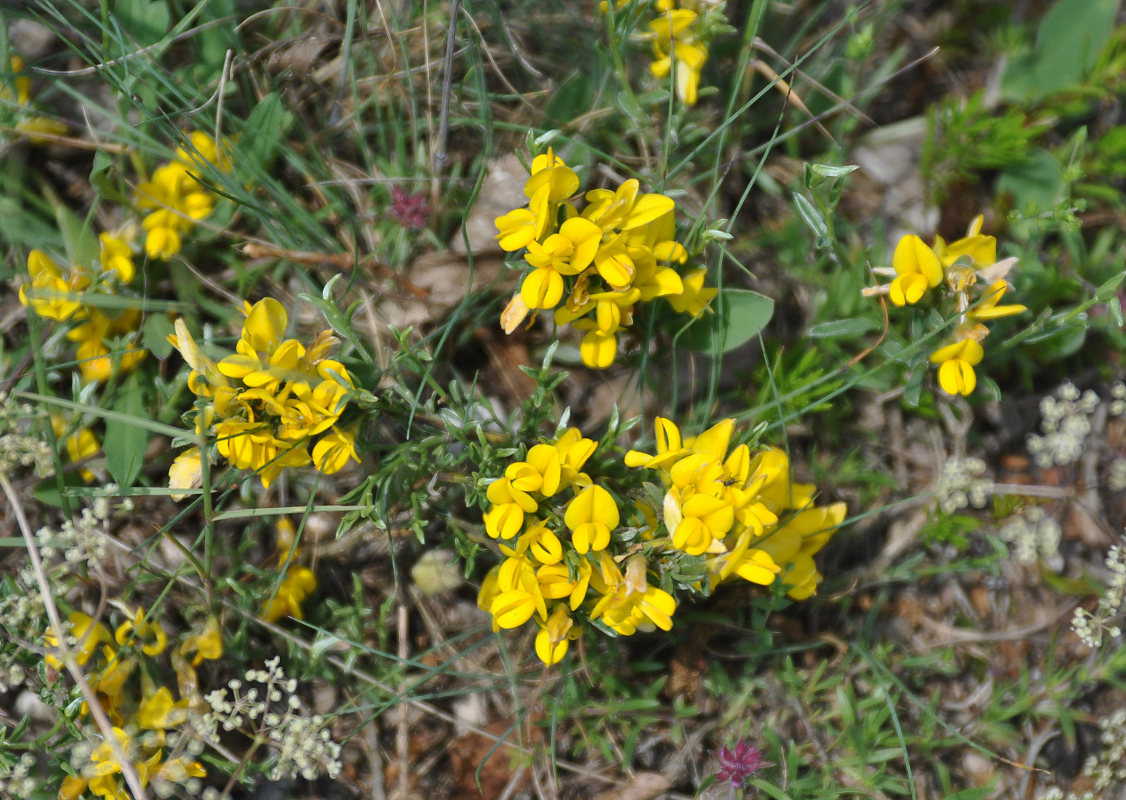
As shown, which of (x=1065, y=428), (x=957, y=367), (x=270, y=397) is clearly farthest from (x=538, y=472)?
(x=1065, y=428)

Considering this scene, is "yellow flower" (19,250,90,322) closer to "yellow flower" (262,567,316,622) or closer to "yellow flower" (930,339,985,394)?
"yellow flower" (262,567,316,622)

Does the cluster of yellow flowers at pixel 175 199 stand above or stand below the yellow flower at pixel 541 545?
above

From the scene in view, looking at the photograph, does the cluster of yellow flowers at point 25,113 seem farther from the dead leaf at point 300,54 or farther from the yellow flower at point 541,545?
the yellow flower at point 541,545

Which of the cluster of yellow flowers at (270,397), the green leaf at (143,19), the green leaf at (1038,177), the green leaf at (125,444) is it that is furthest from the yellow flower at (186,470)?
the green leaf at (1038,177)

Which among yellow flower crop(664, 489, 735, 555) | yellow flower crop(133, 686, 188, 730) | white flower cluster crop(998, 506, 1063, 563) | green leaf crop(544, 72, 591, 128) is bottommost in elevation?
white flower cluster crop(998, 506, 1063, 563)

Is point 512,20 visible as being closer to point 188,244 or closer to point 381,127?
point 381,127

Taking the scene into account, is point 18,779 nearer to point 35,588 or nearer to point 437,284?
point 35,588

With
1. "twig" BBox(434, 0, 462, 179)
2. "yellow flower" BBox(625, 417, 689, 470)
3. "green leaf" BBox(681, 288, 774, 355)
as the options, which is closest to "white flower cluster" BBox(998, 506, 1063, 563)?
"green leaf" BBox(681, 288, 774, 355)
